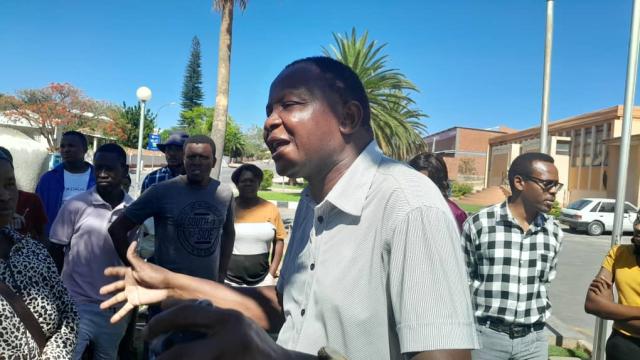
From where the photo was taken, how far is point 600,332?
389 cm

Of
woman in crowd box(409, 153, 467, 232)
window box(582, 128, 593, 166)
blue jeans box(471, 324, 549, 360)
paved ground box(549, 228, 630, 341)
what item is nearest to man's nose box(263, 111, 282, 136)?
blue jeans box(471, 324, 549, 360)

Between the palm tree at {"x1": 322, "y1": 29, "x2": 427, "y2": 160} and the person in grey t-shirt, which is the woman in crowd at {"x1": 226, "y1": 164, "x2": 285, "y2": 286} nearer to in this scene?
the person in grey t-shirt

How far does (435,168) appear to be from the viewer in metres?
→ 4.21

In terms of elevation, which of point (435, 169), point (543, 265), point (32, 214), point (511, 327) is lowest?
point (511, 327)

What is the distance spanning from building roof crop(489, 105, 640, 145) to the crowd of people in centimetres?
2796

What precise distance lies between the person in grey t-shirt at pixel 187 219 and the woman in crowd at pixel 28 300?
41.9 inches

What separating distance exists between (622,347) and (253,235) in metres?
3.05

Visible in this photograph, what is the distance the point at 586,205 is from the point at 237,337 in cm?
2174

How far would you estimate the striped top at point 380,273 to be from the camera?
1.17 m

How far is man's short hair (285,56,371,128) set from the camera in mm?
1562

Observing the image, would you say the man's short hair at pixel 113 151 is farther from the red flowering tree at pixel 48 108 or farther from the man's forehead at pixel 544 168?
the red flowering tree at pixel 48 108

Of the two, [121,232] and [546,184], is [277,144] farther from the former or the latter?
[546,184]

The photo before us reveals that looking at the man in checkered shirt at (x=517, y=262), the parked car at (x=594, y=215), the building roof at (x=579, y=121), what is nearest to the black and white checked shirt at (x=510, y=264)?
the man in checkered shirt at (x=517, y=262)

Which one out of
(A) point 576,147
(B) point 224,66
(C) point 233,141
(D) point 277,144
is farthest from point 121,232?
(C) point 233,141
